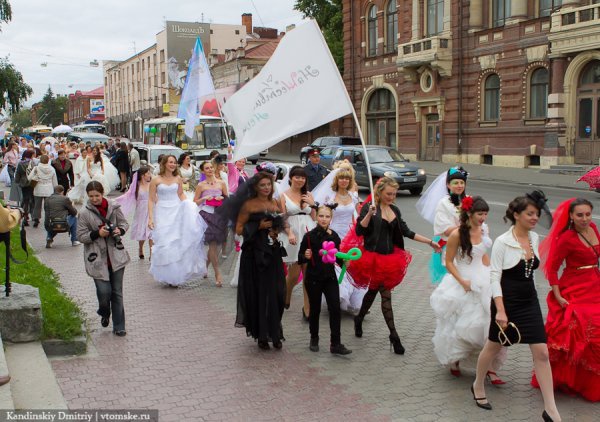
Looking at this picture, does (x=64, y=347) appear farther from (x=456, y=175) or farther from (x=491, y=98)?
(x=491, y=98)

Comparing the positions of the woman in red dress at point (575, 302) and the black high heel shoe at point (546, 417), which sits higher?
the woman in red dress at point (575, 302)

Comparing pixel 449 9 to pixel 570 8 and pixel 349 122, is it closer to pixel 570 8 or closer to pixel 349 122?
pixel 570 8

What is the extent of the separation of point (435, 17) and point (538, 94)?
819 cm

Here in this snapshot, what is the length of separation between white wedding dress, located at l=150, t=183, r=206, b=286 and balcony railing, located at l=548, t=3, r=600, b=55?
21716 mm

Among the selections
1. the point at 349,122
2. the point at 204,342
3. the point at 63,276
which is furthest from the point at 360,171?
the point at 349,122

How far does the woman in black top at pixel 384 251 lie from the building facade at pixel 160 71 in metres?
58.9

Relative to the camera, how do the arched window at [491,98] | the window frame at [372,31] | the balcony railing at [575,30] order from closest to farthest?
1. the balcony railing at [575,30]
2. the arched window at [491,98]
3. the window frame at [372,31]

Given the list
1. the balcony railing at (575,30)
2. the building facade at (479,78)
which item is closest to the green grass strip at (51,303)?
the balcony railing at (575,30)

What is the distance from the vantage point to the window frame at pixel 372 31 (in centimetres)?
4066

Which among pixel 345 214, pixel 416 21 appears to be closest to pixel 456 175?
pixel 345 214

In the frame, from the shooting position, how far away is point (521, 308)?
4.96 metres

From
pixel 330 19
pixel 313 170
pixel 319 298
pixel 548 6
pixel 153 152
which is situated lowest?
pixel 319 298

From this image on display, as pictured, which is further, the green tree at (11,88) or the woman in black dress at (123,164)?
the green tree at (11,88)

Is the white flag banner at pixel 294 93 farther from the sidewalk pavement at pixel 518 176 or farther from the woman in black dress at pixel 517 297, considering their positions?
the sidewalk pavement at pixel 518 176
